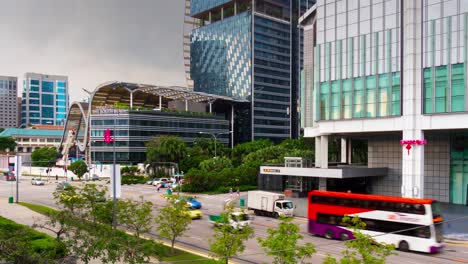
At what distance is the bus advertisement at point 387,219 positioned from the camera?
3075 centimetres

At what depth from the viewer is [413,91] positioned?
48531 mm

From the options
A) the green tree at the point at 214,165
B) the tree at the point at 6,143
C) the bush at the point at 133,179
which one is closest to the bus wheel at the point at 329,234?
the green tree at the point at 214,165

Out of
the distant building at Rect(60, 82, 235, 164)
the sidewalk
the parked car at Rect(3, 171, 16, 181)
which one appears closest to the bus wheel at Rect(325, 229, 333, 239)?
the sidewalk

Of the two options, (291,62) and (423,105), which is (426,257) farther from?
(291,62)

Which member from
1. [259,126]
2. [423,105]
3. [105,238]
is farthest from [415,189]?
[259,126]

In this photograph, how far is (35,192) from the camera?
7694 cm

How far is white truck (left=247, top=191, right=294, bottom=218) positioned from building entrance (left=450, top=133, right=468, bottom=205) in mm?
23384

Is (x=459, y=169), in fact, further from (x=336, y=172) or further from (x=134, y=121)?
(x=134, y=121)

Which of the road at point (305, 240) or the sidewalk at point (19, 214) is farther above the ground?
the road at point (305, 240)

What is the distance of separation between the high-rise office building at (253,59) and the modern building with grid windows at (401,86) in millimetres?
106807

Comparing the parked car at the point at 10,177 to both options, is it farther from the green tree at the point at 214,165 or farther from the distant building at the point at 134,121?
the green tree at the point at 214,165

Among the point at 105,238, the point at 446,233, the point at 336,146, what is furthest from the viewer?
the point at 336,146

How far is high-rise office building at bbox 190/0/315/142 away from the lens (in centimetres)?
16588

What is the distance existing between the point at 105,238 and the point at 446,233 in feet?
106
